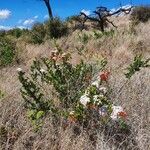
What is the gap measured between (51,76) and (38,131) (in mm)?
1633

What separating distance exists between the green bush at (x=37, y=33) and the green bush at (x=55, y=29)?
274 millimetres

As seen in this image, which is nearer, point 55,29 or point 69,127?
point 69,127

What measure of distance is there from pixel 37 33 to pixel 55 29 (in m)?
1.61

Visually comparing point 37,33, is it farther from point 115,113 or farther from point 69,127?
point 115,113

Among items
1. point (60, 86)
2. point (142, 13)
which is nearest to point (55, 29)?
point (142, 13)

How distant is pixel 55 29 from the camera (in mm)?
24188

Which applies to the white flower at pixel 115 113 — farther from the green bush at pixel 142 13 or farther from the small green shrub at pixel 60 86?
the green bush at pixel 142 13

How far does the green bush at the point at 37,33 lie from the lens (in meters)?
21.6

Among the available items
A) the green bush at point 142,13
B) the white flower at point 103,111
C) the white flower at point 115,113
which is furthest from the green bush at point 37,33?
the white flower at point 115,113

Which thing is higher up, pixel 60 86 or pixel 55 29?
pixel 60 86

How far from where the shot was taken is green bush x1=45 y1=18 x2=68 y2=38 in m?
24.0

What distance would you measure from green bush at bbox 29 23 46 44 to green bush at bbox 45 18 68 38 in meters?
0.27

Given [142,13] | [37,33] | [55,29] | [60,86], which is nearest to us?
[60,86]

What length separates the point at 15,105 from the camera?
607 centimetres
